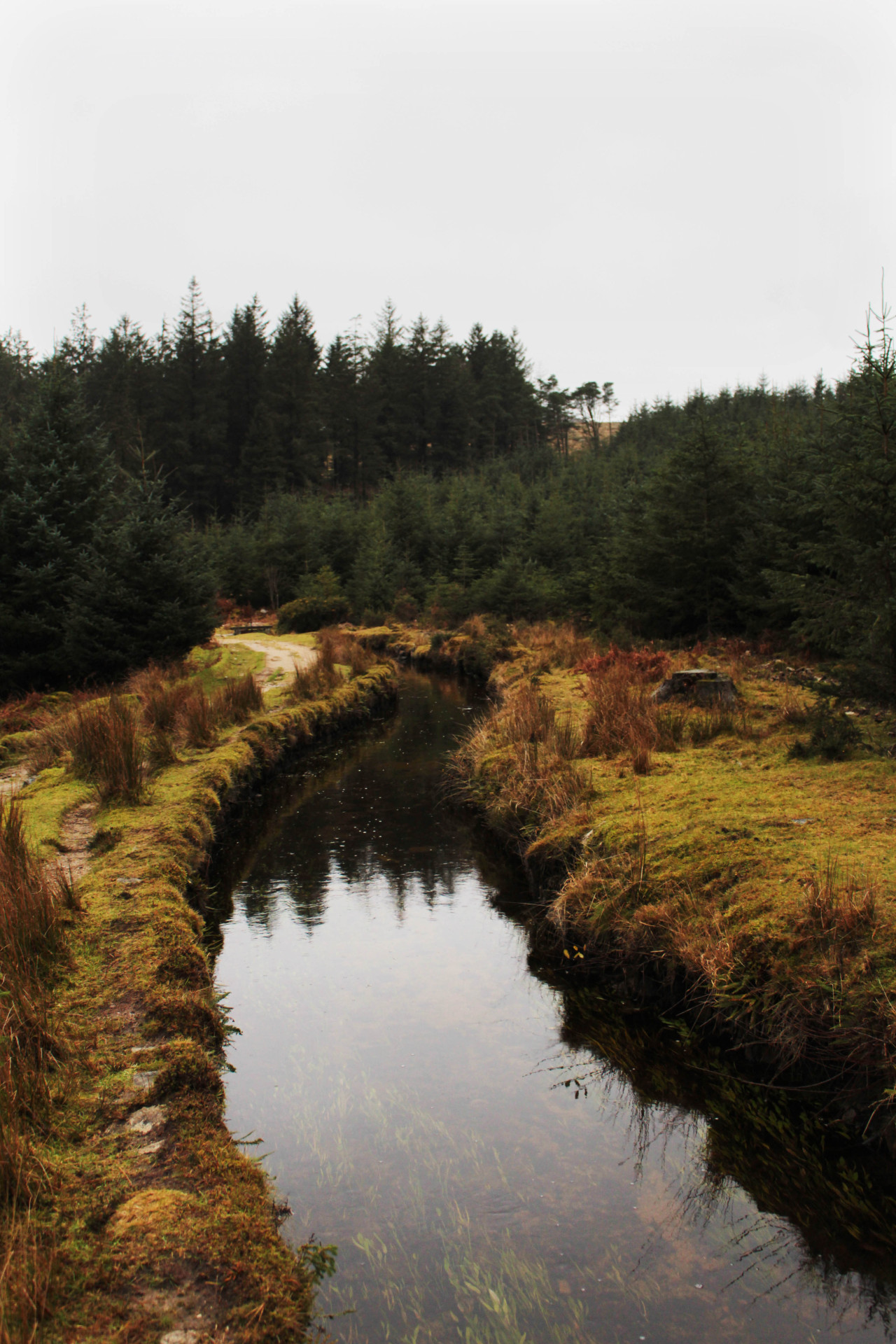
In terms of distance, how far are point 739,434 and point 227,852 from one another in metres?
16.9

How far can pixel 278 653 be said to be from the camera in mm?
20656

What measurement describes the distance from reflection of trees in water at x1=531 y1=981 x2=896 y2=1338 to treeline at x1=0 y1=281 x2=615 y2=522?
4186 centimetres

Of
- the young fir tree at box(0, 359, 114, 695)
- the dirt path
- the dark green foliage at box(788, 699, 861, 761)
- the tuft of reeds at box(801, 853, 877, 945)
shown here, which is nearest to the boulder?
the dark green foliage at box(788, 699, 861, 761)

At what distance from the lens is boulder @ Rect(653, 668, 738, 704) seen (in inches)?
Result: 409

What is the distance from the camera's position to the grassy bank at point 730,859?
14.3 feet

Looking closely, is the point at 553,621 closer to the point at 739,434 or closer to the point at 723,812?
the point at 739,434

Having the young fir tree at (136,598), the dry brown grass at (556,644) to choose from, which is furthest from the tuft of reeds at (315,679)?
the dry brown grass at (556,644)

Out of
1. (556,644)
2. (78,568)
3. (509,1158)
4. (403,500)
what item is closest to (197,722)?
(78,568)

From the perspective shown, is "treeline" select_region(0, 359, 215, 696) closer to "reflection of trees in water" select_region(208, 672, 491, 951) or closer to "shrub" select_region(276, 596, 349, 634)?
"reflection of trees in water" select_region(208, 672, 491, 951)

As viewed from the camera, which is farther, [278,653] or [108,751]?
[278,653]

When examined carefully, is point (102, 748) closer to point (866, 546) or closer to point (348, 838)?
point (348, 838)

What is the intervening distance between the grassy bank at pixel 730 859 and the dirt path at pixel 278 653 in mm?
7775

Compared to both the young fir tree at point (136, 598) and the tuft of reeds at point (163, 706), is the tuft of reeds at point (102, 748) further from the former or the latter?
the young fir tree at point (136, 598)

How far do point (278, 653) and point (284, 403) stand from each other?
3492cm
